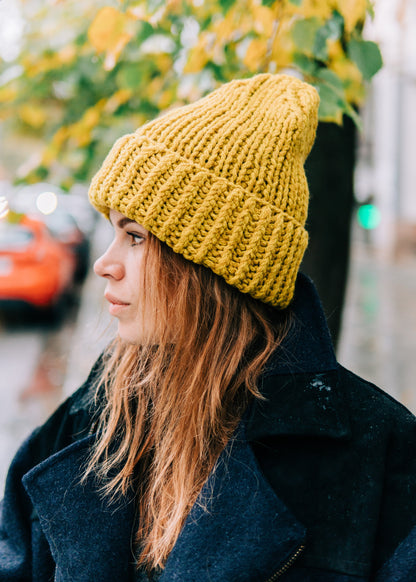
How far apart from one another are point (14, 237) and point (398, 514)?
26.3 feet

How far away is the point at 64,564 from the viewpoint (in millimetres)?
1612

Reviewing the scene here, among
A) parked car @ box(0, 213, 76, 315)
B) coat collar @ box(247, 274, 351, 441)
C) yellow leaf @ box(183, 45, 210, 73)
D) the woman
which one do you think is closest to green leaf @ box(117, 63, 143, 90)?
yellow leaf @ box(183, 45, 210, 73)

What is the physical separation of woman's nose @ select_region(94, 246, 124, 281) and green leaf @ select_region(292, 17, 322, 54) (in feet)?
3.34

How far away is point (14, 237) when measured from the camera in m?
8.69

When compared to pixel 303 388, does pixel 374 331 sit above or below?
above

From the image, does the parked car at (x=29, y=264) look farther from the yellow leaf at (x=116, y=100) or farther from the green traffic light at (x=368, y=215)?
the green traffic light at (x=368, y=215)

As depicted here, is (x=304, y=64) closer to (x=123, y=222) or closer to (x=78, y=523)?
(x=123, y=222)

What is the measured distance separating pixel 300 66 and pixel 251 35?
0.51 metres

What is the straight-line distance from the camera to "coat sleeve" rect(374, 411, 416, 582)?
146 cm

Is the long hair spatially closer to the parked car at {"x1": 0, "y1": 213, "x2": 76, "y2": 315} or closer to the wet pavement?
the wet pavement

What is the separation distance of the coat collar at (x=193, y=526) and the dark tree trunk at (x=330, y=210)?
1357 mm

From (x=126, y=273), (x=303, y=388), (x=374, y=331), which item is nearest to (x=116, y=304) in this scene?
(x=126, y=273)

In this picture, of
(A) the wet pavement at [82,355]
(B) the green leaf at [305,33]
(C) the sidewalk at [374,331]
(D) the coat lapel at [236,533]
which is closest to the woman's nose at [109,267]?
(C) the sidewalk at [374,331]

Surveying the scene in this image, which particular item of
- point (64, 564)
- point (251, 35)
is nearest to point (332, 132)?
point (251, 35)
